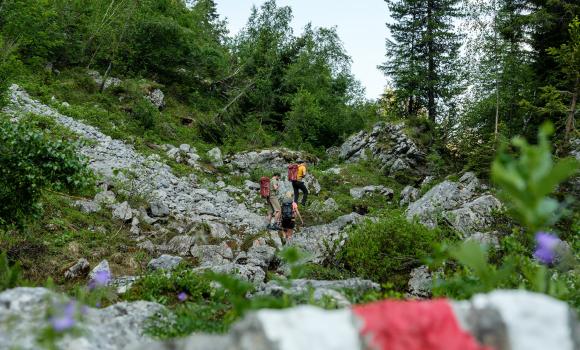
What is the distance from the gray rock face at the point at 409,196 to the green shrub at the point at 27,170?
16491 mm

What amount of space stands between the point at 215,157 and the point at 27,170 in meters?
16.8

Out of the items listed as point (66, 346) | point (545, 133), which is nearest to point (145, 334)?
point (66, 346)

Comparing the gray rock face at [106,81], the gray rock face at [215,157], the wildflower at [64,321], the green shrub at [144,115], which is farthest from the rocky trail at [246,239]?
the gray rock face at [106,81]

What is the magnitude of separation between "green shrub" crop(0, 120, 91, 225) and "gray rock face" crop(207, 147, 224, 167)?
15687 millimetres

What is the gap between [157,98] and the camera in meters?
29.4

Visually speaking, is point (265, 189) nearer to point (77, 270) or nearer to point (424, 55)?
point (77, 270)

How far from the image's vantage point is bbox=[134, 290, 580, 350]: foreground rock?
191 centimetres

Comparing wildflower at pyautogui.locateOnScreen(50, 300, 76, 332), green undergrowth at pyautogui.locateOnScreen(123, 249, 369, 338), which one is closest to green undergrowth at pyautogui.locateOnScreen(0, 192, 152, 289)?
green undergrowth at pyautogui.locateOnScreen(123, 249, 369, 338)

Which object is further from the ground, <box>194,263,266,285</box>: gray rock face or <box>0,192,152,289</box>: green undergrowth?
<box>194,263,266,285</box>: gray rock face

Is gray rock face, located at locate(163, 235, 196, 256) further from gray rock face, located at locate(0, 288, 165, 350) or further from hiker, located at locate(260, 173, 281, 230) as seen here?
gray rock face, located at locate(0, 288, 165, 350)

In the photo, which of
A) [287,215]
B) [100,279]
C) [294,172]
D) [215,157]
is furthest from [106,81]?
[100,279]

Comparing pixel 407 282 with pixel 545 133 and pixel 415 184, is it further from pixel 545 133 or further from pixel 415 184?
pixel 415 184

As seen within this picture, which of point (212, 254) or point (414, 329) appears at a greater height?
point (414, 329)

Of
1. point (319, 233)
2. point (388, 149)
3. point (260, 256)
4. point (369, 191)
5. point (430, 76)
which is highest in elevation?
point (430, 76)
